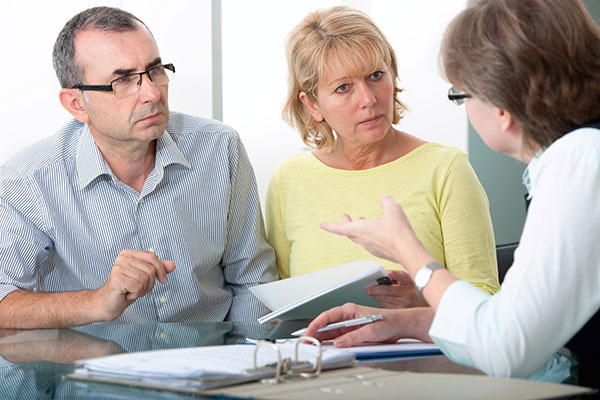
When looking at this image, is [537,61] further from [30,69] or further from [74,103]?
[30,69]

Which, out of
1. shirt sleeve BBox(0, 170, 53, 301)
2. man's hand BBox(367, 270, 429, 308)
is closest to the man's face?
shirt sleeve BBox(0, 170, 53, 301)

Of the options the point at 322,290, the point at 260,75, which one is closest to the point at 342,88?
the point at 322,290

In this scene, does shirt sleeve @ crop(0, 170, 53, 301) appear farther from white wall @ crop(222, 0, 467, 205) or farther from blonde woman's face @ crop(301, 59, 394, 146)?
white wall @ crop(222, 0, 467, 205)

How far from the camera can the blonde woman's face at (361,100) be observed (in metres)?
2.10

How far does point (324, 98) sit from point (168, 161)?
0.51m

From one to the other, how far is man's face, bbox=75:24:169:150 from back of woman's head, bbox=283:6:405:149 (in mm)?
441

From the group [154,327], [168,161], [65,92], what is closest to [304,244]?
[168,161]

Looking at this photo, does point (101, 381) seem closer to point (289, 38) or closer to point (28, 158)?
Answer: point (28, 158)

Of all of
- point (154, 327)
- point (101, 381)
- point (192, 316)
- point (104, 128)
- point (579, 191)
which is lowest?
point (192, 316)

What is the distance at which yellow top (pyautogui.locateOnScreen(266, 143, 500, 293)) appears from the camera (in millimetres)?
1992

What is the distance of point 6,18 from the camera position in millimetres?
2787

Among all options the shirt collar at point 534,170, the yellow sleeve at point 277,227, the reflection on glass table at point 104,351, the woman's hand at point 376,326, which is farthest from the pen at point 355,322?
the yellow sleeve at point 277,227

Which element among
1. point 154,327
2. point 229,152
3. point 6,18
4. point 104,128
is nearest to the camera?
point 154,327

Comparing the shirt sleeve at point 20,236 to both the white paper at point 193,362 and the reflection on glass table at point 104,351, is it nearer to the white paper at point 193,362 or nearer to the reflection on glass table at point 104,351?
the reflection on glass table at point 104,351
